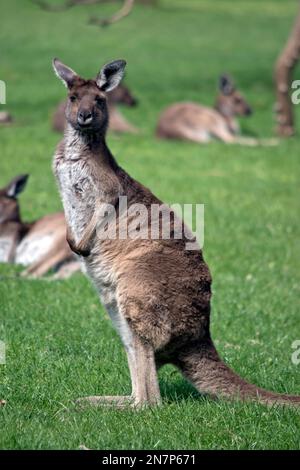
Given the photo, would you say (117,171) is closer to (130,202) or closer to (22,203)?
(130,202)

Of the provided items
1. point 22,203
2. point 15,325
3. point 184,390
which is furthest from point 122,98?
point 184,390

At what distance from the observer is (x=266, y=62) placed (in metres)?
25.8

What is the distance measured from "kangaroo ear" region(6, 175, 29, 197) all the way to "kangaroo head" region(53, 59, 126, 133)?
3951mm

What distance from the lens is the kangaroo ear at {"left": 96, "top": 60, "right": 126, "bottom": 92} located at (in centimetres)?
604

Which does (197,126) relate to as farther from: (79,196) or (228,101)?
(79,196)

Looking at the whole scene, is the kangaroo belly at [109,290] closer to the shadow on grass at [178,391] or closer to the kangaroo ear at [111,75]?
the shadow on grass at [178,391]

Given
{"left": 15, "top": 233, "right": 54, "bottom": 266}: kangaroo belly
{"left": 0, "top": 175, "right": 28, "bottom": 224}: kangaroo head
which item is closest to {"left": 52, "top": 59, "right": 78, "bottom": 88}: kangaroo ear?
{"left": 15, "top": 233, "right": 54, "bottom": 266}: kangaroo belly

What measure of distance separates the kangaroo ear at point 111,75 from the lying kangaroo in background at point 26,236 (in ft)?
12.0

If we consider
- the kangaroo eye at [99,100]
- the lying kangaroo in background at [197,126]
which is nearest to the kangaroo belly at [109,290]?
the kangaroo eye at [99,100]

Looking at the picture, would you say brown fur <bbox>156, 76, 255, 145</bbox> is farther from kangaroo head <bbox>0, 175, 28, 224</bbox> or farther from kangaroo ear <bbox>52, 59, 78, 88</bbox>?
kangaroo ear <bbox>52, 59, 78, 88</bbox>

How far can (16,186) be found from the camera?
33.3ft

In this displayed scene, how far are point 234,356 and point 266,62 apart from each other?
19.9 m

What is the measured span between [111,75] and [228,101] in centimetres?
1272

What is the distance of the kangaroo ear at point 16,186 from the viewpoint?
10.0m
